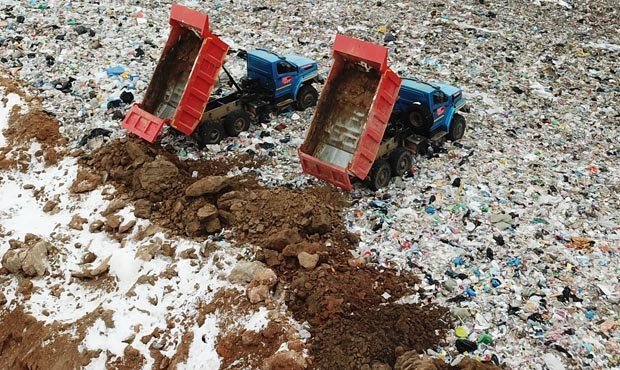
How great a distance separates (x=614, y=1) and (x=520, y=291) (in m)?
10.4

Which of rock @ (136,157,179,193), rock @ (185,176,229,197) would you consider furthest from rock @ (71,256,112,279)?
rock @ (185,176,229,197)

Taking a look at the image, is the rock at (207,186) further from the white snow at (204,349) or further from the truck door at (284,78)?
the truck door at (284,78)

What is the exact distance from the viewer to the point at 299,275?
18.1 feet

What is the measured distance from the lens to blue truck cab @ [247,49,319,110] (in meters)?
8.25

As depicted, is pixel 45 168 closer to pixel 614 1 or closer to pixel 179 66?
pixel 179 66

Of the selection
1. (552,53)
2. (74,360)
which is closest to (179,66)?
(74,360)

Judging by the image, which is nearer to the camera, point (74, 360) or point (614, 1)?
point (74, 360)

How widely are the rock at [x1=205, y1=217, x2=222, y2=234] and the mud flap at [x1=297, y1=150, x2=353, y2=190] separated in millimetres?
1337

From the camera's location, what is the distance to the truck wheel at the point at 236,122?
787 cm

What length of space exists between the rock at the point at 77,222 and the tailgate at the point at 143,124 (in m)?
1.33

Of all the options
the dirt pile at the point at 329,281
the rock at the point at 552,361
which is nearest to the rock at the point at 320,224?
the dirt pile at the point at 329,281


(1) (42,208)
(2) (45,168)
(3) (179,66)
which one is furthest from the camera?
(3) (179,66)

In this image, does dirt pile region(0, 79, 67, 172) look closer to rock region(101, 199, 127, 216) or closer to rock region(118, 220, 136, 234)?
rock region(101, 199, 127, 216)

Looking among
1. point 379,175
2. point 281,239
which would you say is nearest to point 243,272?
point 281,239
